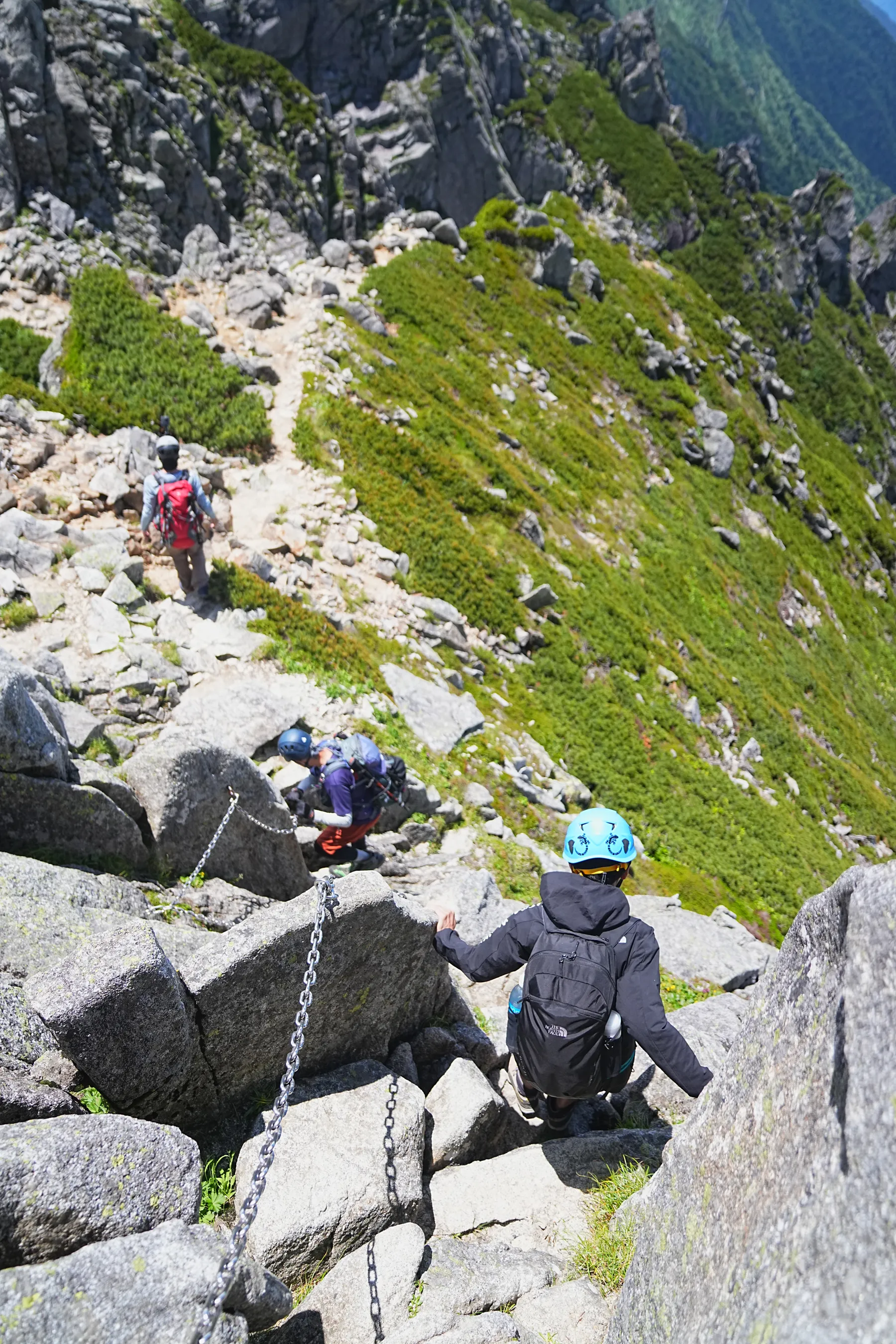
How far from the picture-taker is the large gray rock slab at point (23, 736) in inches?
255

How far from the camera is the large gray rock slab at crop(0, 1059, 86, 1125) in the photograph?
4301 millimetres

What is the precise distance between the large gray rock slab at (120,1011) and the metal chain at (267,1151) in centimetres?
79

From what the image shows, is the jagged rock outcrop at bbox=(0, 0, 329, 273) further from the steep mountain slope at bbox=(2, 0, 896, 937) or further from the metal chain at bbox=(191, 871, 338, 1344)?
the metal chain at bbox=(191, 871, 338, 1344)

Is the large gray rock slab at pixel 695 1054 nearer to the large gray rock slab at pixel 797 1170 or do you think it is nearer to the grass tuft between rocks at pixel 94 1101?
the large gray rock slab at pixel 797 1170

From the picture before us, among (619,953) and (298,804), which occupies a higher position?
(619,953)

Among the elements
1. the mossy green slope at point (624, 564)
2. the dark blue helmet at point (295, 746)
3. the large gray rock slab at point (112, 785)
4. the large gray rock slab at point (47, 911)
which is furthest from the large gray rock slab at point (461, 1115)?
the mossy green slope at point (624, 564)

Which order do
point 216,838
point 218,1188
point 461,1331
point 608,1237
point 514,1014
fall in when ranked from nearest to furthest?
point 461,1331, point 608,1237, point 218,1188, point 514,1014, point 216,838

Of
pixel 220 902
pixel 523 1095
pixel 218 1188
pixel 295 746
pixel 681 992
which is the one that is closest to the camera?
pixel 218 1188

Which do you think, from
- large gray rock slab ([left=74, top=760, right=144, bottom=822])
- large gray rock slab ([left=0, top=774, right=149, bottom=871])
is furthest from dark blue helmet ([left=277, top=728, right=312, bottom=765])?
large gray rock slab ([left=0, top=774, right=149, bottom=871])

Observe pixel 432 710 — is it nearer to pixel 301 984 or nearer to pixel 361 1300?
pixel 301 984

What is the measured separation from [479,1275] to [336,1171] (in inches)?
44.2

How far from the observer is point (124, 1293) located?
3.31m

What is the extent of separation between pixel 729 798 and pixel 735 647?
13.3 m

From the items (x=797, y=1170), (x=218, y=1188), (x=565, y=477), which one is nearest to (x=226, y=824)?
(x=218, y=1188)
